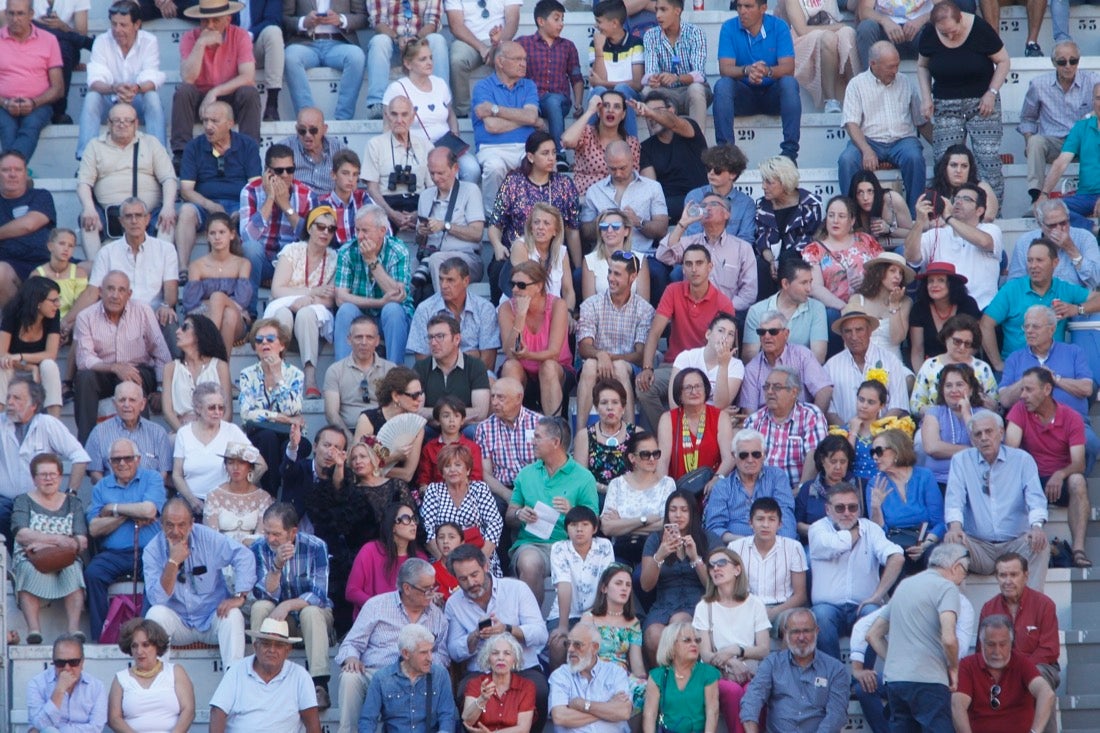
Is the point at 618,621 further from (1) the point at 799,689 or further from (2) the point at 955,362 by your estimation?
(2) the point at 955,362

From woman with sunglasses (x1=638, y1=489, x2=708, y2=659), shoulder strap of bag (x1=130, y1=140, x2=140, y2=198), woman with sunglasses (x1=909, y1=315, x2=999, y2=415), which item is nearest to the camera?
woman with sunglasses (x1=638, y1=489, x2=708, y2=659)

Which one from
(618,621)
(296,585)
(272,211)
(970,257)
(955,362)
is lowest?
(618,621)

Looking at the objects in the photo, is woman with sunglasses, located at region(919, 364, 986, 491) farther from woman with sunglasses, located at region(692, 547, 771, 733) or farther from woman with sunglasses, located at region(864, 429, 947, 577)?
woman with sunglasses, located at region(692, 547, 771, 733)

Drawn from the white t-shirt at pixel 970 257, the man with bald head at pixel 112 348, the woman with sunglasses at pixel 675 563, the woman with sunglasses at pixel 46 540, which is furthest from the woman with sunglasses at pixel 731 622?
the man with bald head at pixel 112 348

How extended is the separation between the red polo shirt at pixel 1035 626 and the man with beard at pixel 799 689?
89cm

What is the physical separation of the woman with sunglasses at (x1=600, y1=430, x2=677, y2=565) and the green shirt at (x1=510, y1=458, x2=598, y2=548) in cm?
13

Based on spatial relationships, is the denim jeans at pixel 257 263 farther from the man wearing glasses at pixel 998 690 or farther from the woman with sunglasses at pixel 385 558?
the man wearing glasses at pixel 998 690

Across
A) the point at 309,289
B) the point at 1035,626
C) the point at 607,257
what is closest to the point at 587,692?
the point at 1035,626

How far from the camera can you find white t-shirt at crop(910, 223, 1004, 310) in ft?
44.2

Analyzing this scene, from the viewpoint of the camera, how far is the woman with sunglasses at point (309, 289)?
13.0 m

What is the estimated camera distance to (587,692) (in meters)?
10.7

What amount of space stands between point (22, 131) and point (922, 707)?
25.6 ft

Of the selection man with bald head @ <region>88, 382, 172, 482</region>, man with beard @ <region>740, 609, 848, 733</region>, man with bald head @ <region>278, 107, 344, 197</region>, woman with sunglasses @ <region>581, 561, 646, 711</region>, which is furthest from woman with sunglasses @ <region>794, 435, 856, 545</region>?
man with bald head @ <region>278, 107, 344, 197</region>

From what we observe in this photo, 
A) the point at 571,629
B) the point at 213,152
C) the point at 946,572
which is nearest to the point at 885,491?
the point at 946,572
